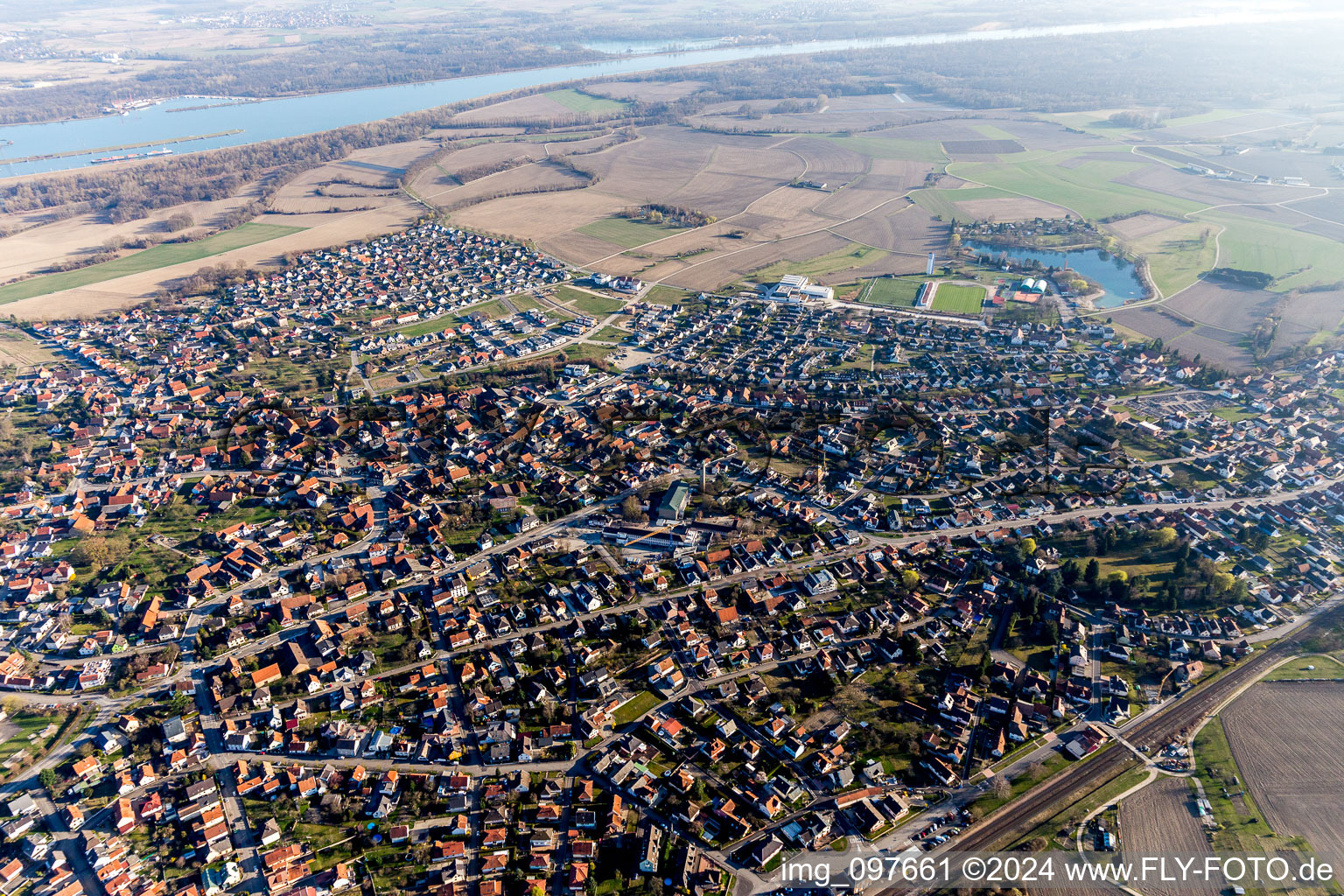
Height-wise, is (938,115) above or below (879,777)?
above

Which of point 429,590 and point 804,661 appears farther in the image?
point 429,590

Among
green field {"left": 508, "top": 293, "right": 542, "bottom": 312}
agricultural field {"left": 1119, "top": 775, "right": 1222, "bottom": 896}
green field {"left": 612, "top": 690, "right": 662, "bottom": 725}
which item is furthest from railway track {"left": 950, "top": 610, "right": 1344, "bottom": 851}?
green field {"left": 508, "top": 293, "right": 542, "bottom": 312}

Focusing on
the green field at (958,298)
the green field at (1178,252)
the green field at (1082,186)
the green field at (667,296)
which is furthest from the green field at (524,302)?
the green field at (1082,186)

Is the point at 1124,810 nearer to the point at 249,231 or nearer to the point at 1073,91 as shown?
the point at 249,231

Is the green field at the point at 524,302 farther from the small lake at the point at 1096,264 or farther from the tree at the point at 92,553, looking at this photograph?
the small lake at the point at 1096,264

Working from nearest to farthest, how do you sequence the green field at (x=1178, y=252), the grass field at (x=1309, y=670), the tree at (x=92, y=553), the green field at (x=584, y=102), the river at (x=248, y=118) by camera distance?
the grass field at (x=1309, y=670) → the tree at (x=92, y=553) → the green field at (x=1178, y=252) → the river at (x=248, y=118) → the green field at (x=584, y=102)

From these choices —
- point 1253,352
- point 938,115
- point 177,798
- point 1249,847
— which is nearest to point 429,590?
point 177,798

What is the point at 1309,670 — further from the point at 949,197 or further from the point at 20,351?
the point at 20,351
